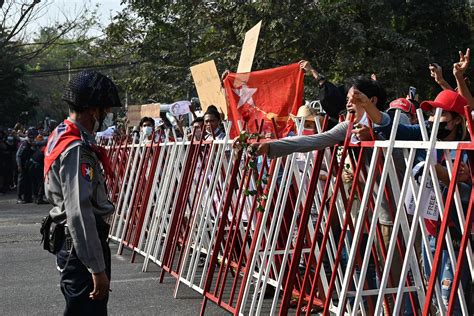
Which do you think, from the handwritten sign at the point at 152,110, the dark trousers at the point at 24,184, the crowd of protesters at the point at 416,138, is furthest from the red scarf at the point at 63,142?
the dark trousers at the point at 24,184

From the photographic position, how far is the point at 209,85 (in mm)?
8023

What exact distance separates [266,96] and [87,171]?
2991 millimetres

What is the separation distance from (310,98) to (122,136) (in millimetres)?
9688

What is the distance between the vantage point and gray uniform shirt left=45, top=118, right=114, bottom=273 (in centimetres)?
393

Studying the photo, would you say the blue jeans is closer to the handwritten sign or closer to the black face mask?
the black face mask

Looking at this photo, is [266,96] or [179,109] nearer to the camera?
[266,96]

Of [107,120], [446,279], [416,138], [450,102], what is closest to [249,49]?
[107,120]

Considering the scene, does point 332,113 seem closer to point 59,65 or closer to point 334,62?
point 334,62

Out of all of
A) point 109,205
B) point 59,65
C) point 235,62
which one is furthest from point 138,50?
point 59,65

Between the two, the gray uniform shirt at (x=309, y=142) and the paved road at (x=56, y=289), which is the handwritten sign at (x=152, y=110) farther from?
the gray uniform shirt at (x=309, y=142)

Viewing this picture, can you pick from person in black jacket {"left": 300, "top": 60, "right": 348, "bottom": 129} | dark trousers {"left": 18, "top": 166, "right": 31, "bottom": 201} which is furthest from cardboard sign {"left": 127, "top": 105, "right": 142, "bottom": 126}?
person in black jacket {"left": 300, "top": 60, "right": 348, "bottom": 129}

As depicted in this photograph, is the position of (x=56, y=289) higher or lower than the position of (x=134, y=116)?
lower

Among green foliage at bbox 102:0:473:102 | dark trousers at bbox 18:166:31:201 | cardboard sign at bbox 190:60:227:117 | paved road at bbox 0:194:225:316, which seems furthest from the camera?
green foliage at bbox 102:0:473:102

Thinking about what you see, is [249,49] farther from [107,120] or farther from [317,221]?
[317,221]
